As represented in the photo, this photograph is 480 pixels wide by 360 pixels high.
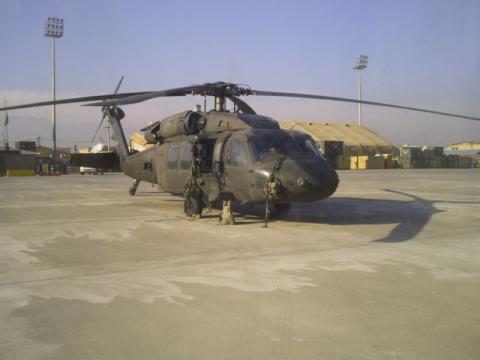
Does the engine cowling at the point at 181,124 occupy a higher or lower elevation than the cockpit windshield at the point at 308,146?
higher

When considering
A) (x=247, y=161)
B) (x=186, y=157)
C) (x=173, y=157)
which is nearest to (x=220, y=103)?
(x=186, y=157)

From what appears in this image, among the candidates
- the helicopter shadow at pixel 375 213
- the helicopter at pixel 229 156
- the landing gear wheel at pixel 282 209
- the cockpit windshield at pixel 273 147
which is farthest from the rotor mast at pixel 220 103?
the landing gear wheel at pixel 282 209

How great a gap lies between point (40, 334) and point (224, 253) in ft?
12.0

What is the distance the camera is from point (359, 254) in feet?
23.3

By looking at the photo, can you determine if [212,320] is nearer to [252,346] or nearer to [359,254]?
[252,346]

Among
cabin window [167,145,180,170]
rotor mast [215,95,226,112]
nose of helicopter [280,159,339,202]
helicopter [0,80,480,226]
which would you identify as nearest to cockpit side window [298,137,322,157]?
helicopter [0,80,480,226]

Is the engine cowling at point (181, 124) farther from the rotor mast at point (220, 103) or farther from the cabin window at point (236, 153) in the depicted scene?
the cabin window at point (236, 153)

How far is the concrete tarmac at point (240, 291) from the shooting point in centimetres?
371

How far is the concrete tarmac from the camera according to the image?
3.71 metres

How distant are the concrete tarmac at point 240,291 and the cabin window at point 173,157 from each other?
2.79 meters

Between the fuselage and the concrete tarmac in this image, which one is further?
the fuselage

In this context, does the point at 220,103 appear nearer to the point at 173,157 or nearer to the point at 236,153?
the point at 173,157

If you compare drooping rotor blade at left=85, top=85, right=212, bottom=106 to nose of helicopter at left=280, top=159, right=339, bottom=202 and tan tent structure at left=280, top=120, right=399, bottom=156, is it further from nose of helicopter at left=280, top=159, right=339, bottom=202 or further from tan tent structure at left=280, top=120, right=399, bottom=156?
tan tent structure at left=280, top=120, right=399, bottom=156

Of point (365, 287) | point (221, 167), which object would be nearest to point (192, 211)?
point (221, 167)
